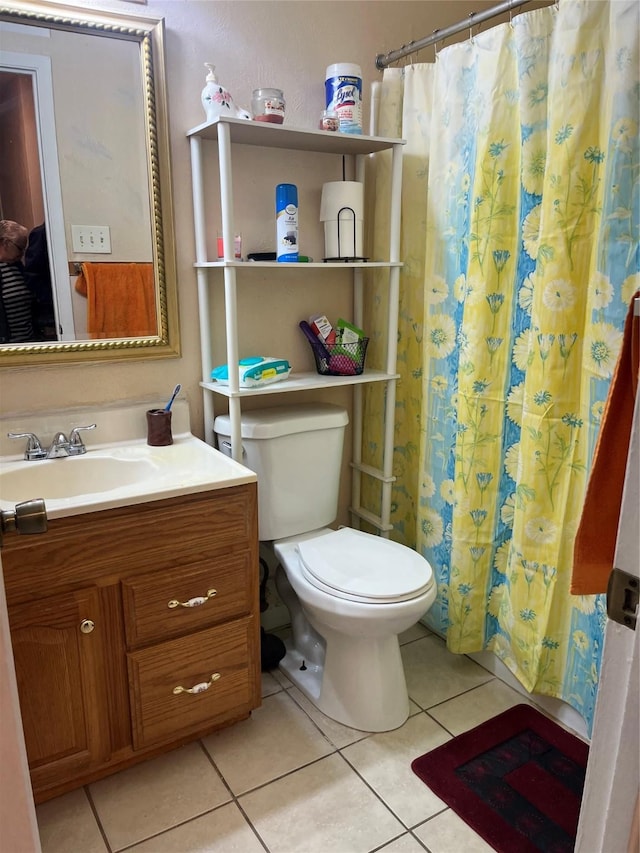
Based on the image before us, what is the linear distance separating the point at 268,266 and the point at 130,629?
3.40 feet

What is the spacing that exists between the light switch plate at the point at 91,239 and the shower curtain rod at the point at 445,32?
3.52ft

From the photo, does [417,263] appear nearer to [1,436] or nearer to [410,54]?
[410,54]

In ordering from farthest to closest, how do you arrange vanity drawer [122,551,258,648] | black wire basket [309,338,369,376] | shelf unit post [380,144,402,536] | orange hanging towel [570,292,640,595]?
black wire basket [309,338,369,376]
shelf unit post [380,144,402,536]
vanity drawer [122,551,258,648]
orange hanging towel [570,292,640,595]

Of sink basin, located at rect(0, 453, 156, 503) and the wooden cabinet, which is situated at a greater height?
sink basin, located at rect(0, 453, 156, 503)

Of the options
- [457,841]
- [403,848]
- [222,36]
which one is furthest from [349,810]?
[222,36]

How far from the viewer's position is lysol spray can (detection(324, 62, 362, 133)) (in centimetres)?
186

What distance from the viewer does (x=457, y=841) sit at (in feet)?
4.84

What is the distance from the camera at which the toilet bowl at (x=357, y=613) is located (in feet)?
5.51

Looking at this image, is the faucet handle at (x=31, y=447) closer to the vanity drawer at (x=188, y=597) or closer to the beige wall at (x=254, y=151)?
the beige wall at (x=254, y=151)

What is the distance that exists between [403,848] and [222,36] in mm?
2170

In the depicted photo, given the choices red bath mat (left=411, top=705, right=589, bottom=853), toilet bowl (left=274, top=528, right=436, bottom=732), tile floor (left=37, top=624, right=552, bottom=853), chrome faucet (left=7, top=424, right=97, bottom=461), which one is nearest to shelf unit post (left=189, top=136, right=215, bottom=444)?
chrome faucet (left=7, top=424, right=97, bottom=461)

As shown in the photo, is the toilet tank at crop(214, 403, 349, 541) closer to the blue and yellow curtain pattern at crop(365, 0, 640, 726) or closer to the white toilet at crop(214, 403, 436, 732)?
the white toilet at crop(214, 403, 436, 732)

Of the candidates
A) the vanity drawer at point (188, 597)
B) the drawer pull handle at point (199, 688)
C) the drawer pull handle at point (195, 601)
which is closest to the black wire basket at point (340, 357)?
the vanity drawer at point (188, 597)

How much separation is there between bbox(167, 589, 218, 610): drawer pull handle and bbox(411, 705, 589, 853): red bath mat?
71cm
